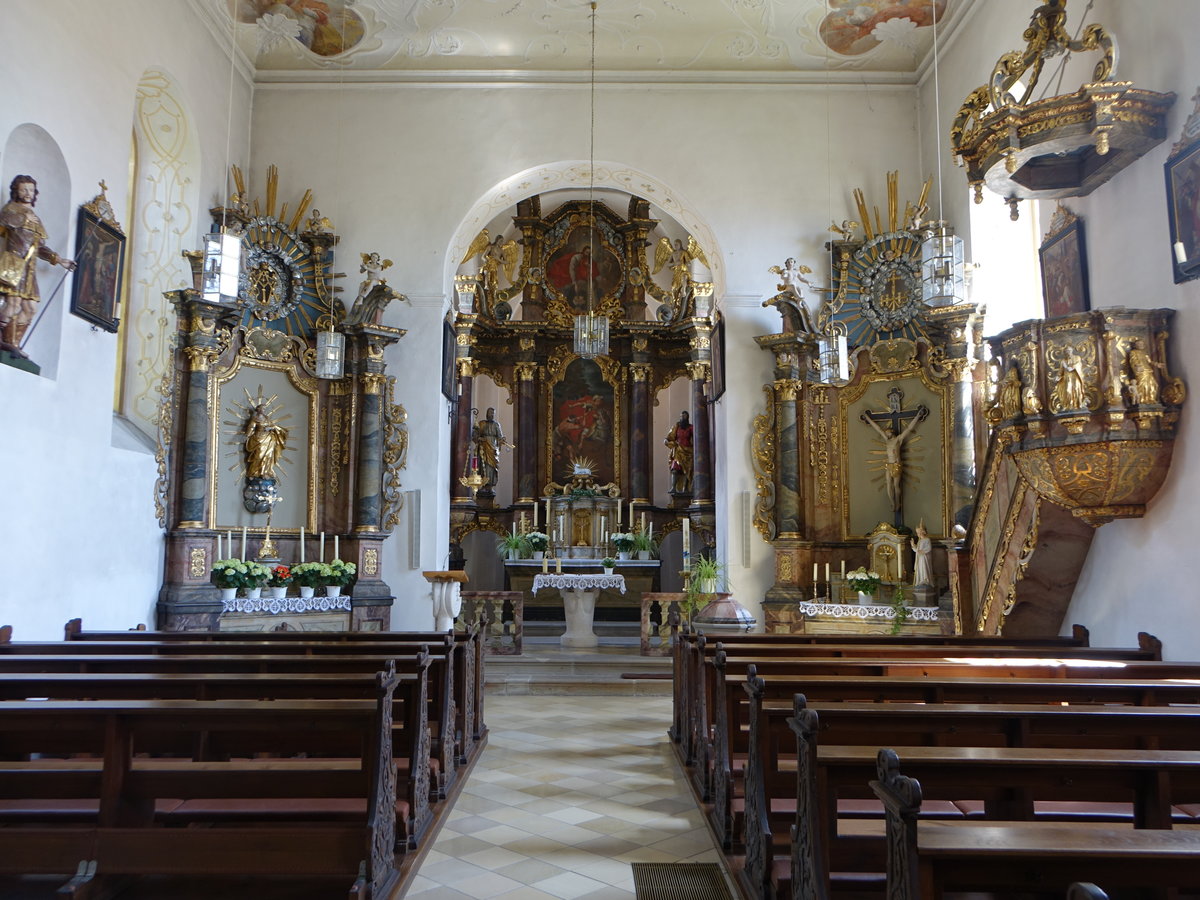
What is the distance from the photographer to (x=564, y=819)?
5.48 m

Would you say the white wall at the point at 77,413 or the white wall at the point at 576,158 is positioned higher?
the white wall at the point at 576,158

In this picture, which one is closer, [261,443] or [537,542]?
[261,443]

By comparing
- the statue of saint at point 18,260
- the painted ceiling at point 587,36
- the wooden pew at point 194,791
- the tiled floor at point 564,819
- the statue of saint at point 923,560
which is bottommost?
the tiled floor at point 564,819

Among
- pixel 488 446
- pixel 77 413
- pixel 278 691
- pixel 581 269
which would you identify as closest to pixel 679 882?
pixel 278 691

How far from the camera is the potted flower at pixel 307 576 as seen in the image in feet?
39.4

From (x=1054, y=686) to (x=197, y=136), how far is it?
38.8 ft

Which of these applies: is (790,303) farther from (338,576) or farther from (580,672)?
(338,576)

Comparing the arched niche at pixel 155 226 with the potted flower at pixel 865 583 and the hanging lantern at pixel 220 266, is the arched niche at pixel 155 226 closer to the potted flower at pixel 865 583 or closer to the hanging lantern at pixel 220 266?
the hanging lantern at pixel 220 266

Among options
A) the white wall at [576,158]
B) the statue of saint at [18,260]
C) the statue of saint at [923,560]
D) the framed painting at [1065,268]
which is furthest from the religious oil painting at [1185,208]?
the statue of saint at [18,260]

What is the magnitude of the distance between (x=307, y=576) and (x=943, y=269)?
847 cm

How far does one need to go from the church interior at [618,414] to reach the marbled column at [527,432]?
0.28 feet

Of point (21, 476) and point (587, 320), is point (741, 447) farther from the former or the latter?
point (21, 476)

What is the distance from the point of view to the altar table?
506 inches

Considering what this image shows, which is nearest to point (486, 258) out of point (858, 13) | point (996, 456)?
point (858, 13)
